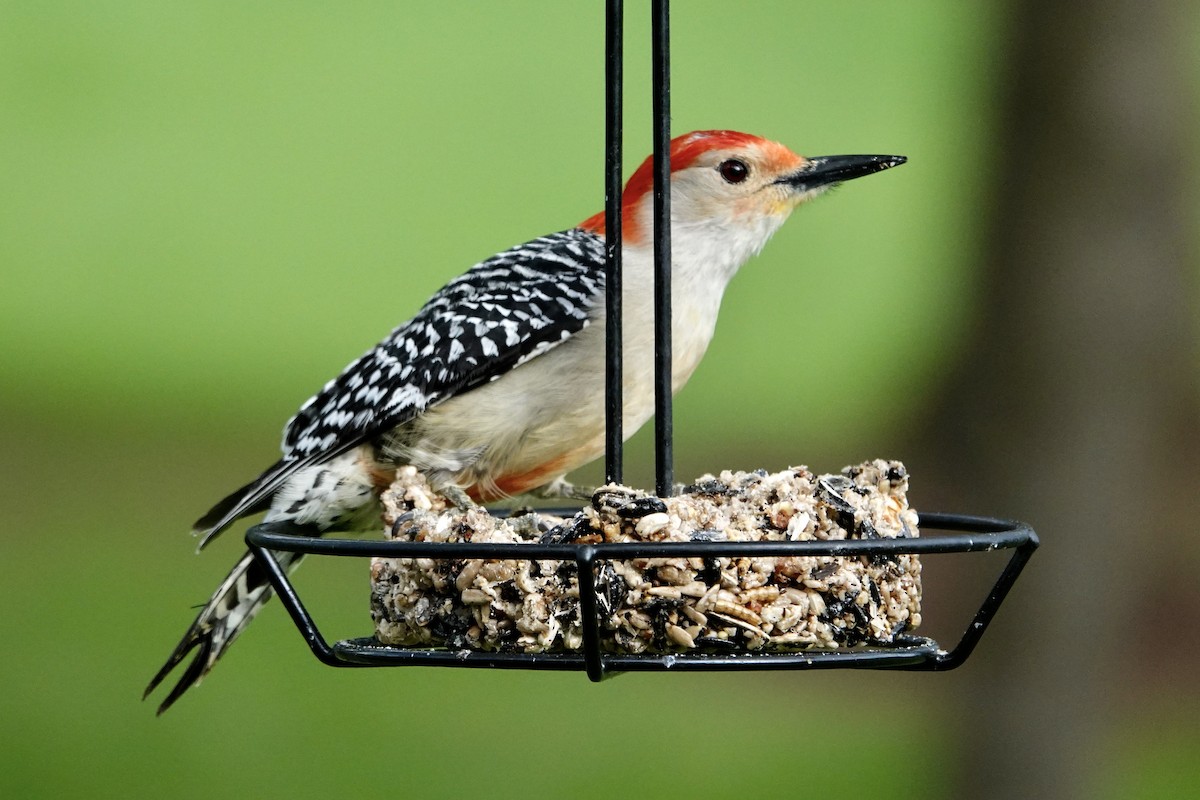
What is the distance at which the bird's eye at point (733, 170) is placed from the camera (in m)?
4.68

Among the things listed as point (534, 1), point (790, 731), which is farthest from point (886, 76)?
point (790, 731)

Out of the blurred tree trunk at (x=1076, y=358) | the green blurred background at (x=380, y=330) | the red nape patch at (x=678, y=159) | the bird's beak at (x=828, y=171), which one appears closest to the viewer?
the bird's beak at (x=828, y=171)

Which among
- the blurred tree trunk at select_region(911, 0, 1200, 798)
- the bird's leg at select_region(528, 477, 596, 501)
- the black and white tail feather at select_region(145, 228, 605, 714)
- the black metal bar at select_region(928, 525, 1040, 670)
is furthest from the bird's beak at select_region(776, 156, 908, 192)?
the blurred tree trunk at select_region(911, 0, 1200, 798)

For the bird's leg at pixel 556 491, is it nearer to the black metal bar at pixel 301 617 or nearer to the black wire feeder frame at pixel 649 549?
the black wire feeder frame at pixel 649 549

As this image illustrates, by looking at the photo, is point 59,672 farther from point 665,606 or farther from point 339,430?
point 665,606

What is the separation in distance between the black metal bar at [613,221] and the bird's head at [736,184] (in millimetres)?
1456

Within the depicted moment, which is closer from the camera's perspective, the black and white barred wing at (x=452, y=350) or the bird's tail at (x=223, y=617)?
the black and white barred wing at (x=452, y=350)

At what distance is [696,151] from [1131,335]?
126 inches

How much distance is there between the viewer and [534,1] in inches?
779

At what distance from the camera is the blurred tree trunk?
6.83 metres

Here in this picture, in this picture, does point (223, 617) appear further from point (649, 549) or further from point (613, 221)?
point (649, 549)

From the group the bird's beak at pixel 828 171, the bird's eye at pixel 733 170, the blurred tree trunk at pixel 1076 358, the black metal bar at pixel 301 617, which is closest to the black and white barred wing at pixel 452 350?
the bird's eye at pixel 733 170

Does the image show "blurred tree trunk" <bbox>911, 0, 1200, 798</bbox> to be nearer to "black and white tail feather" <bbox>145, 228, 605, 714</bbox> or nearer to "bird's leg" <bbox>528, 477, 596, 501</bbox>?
"bird's leg" <bbox>528, 477, 596, 501</bbox>

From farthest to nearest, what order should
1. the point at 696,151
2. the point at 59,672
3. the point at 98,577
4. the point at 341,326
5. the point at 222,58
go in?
the point at 222,58
the point at 341,326
the point at 98,577
the point at 59,672
the point at 696,151
